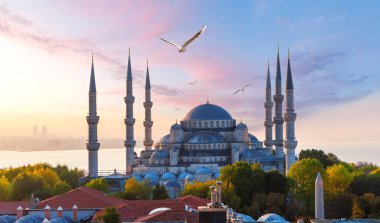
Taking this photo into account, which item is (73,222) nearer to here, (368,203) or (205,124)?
(368,203)

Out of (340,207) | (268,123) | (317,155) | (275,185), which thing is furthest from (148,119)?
(340,207)

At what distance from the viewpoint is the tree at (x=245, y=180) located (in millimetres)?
45156

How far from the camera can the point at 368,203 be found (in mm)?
39781

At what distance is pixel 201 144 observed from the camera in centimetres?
6569

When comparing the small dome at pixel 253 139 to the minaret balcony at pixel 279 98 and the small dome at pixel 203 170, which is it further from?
the small dome at pixel 203 170

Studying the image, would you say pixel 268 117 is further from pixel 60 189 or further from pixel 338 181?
pixel 60 189

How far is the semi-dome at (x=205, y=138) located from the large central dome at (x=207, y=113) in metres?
3.05

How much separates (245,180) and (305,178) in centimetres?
530

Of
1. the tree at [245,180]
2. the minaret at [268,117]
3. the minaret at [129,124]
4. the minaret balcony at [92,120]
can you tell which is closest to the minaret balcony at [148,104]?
the minaret at [129,124]

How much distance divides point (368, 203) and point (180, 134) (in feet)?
104

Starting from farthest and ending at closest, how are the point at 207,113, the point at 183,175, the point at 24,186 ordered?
the point at 207,113 < the point at 183,175 < the point at 24,186

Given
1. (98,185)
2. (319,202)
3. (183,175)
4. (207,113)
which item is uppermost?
(207,113)

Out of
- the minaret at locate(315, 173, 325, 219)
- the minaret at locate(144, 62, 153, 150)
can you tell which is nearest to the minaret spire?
the minaret at locate(144, 62, 153, 150)

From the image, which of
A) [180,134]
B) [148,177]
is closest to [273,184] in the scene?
[148,177]
